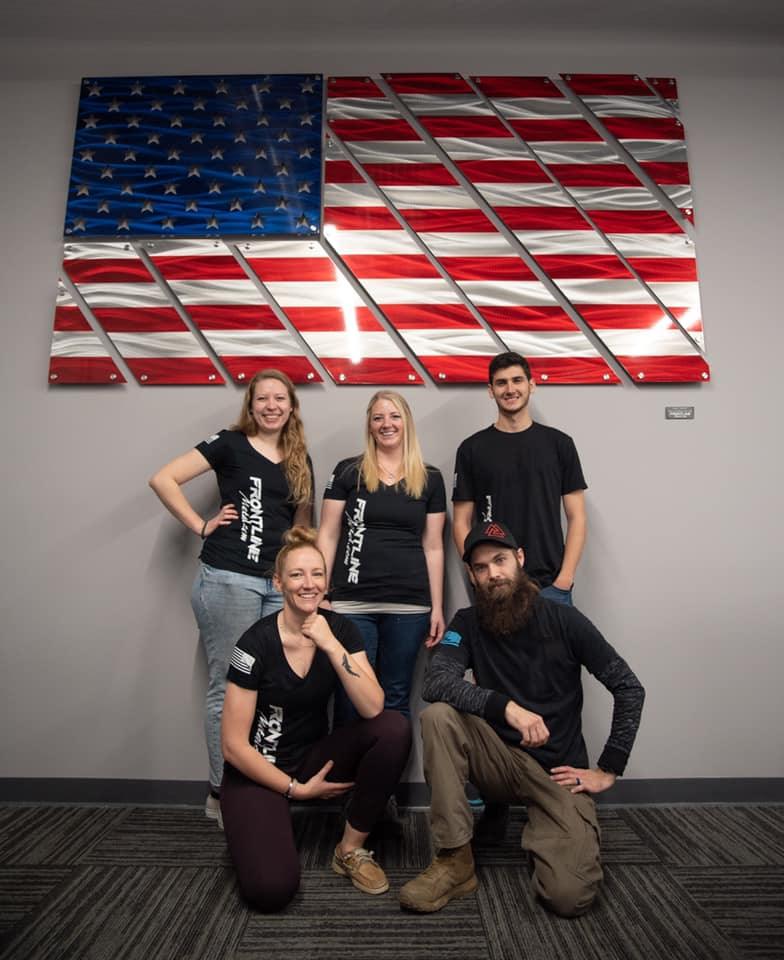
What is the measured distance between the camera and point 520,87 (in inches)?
119

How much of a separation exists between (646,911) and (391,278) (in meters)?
2.66

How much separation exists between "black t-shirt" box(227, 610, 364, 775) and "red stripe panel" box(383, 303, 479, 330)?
1.52 metres

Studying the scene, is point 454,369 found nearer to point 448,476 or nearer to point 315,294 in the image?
point 448,476

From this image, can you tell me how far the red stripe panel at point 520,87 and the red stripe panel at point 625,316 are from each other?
1.16m

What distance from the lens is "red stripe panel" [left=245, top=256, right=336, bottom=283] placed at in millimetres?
2889

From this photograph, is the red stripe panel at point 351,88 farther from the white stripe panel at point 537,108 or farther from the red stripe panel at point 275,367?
the red stripe panel at point 275,367

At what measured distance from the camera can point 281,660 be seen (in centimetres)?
191

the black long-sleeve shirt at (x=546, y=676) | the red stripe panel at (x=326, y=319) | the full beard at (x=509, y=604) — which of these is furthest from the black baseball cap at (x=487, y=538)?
the red stripe panel at (x=326, y=319)

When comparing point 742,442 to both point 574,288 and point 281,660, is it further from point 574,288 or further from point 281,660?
point 281,660

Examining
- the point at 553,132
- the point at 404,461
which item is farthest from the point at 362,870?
the point at 553,132

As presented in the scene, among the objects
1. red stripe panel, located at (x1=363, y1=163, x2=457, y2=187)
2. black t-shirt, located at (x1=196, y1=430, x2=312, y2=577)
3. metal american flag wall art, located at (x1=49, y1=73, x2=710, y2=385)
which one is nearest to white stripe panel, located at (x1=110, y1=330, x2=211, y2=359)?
metal american flag wall art, located at (x1=49, y1=73, x2=710, y2=385)

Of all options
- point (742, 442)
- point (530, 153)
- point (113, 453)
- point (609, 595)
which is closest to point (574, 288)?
point (530, 153)

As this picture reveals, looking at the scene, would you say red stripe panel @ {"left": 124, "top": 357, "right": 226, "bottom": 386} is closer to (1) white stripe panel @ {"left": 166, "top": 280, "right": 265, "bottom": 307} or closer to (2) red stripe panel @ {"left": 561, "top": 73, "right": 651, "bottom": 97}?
(1) white stripe panel @ {"left": 166, "top": 280, "right": 265, "bottom": 307}

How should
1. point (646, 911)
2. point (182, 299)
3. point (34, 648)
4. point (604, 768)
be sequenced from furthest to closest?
1. point (182, 299)
2. point (34, 648)
3. point (604, 768)
4. point (646, 911)
